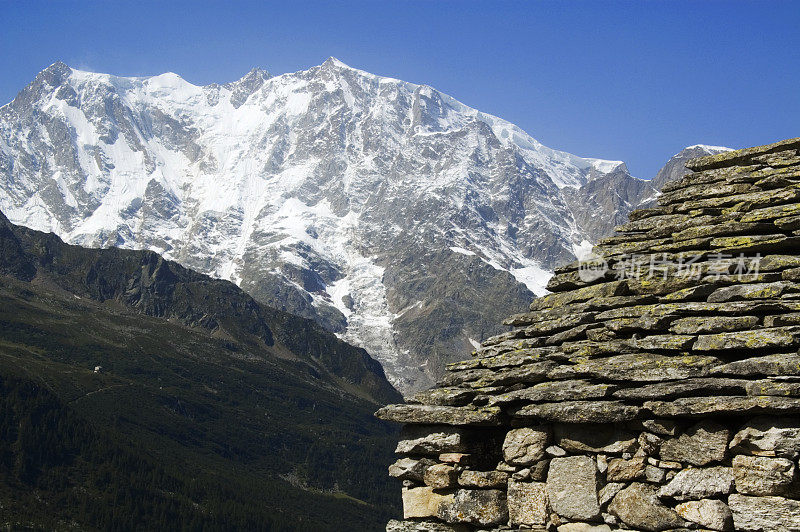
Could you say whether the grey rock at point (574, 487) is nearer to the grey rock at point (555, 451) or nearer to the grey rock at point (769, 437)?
the grey rock at point (555, 451)

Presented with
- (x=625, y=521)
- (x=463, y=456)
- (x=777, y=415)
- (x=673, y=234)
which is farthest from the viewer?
(x=673, y=234)

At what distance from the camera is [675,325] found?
49.3 feet

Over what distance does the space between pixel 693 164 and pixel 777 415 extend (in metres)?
8.48

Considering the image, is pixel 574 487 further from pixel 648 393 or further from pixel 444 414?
pixel 444 414

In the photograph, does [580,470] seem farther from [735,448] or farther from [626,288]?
[626,288]

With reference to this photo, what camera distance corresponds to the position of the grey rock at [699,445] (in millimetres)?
13492

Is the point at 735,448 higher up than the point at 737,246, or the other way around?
the point at 737,246

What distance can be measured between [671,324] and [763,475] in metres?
3.01

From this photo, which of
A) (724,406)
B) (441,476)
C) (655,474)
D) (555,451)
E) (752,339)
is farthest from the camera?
(441,476)

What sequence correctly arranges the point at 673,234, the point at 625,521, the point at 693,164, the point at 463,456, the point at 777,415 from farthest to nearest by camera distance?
the point at 693,164, the point at 673,234, the point at 463,456, the point at 625,521, the point at 777,415

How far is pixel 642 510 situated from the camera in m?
14.0

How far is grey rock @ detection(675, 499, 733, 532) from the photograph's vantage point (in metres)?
13.2

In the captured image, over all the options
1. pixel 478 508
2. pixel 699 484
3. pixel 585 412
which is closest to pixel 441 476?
pixel 478 508

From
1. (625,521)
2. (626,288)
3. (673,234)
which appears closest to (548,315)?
(626,288)
